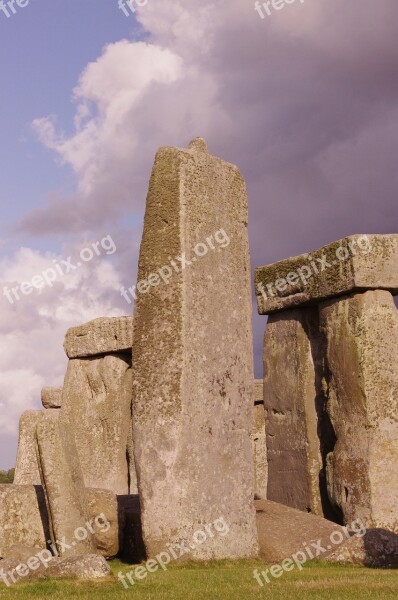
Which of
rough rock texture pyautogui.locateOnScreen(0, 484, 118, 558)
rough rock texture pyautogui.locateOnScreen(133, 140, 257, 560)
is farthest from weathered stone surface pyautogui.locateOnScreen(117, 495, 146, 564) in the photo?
rough rock texture pyautogui.locateOnScreen(133, 140, 257, 560)

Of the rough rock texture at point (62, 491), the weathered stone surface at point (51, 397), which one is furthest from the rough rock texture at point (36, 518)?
the weathered stone surface at point (51, 397)

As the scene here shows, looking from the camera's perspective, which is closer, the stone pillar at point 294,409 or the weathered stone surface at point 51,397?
the stone pillar at point 294,409

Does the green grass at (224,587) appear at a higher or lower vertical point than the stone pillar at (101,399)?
lower

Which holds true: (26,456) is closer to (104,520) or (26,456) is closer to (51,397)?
(51,397)

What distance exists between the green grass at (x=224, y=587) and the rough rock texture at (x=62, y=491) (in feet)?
3.10

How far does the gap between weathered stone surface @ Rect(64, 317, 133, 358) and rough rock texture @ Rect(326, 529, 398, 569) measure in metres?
6.26

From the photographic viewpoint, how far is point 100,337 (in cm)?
1559

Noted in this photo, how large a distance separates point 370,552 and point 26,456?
9.19 m

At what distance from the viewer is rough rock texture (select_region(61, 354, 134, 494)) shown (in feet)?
49.7

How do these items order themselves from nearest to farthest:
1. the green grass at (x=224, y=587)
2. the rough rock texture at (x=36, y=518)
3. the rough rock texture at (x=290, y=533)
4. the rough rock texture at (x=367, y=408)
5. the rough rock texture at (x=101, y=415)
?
the green grass at (x=224, y=587)
the rough rock texture at (x=290, y=533)
the rough rock texture at (x=36, y=518)
the rough rock texture at (x=367, y=408)
the rough rock texture at (x=101, y=415)

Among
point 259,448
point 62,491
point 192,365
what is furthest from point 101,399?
point 192,365

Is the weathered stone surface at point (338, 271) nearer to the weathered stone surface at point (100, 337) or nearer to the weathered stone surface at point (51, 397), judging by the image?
the weathered stone surface at point (100, 337)

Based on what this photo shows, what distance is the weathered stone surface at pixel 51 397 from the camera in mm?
19297

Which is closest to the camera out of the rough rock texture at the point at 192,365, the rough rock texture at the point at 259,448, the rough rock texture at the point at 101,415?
the rough rock texture at the point at 192,365
